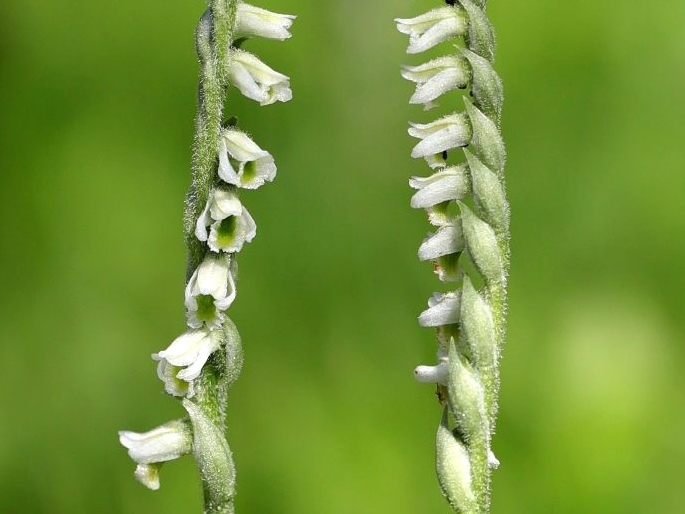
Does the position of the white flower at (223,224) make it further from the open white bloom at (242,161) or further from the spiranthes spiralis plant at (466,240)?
the spiranthes spiralis plant at (466,240)

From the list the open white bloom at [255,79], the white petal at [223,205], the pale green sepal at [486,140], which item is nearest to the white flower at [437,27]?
the pale green sepal at [486,140]

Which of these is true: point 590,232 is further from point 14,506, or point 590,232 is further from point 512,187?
point 14,506

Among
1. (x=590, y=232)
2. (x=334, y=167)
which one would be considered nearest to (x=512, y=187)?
(x=590, y=232)

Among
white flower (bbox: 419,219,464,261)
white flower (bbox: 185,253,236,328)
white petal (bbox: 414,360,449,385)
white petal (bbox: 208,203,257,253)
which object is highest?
white petal (bbox: 208,203,257,253)

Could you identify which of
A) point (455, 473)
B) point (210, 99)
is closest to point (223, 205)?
point (210, 99)

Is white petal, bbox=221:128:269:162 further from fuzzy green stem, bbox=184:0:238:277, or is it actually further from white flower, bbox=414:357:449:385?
white flower, bbox=414:357:449:385

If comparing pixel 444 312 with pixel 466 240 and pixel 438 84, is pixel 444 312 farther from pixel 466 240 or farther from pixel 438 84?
pixel 438 84

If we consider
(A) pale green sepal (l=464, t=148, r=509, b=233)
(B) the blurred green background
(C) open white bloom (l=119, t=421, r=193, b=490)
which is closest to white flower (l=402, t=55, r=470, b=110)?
(A) pale green sepal (l=464, t=148, r=509, b=233)
